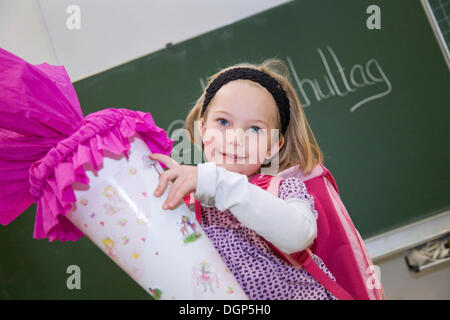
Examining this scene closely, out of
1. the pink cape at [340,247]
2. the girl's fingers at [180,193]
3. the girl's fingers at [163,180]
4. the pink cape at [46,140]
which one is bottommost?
the pink cape at [340,247]

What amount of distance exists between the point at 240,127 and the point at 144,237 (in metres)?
0.36

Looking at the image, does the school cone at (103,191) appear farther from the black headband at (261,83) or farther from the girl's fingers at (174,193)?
the black headband at (261,83)

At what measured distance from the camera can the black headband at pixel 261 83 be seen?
974 millimetres

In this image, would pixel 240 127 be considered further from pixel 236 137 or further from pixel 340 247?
pixel 340 247

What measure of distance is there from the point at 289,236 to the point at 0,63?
1.76 ft

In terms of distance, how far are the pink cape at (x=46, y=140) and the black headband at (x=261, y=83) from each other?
322mm

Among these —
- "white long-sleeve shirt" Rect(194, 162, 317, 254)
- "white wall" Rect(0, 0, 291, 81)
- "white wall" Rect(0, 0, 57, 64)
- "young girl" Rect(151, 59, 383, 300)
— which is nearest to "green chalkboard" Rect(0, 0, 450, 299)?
"white wall" Rect(0, 0, 291, 81)

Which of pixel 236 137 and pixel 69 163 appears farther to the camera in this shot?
pixel 236 137

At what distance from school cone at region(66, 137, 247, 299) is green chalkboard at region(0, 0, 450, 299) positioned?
1344mm

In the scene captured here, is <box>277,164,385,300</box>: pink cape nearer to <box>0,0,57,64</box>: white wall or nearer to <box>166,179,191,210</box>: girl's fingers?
<box>166,179,191,210</box>: girl's fingers

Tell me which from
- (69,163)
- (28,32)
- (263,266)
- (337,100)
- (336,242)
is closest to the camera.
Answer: (69,163)

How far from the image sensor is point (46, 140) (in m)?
0.66

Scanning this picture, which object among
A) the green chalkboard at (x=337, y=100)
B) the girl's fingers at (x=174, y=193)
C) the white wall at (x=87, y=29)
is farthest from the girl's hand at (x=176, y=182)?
the white wall at (x=87, y=29)

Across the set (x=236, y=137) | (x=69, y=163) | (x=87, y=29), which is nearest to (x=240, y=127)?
(x=236, y=137)
